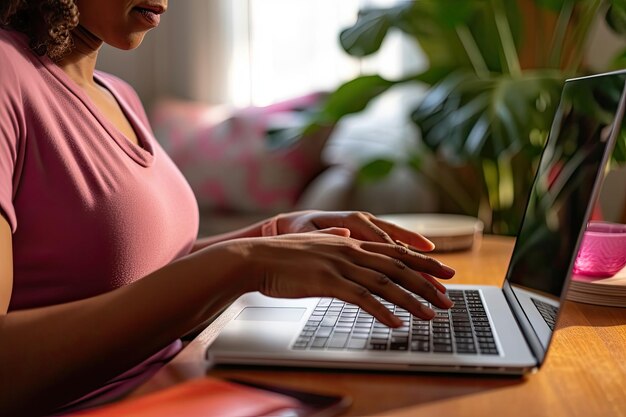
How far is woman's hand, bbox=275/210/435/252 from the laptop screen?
122mm

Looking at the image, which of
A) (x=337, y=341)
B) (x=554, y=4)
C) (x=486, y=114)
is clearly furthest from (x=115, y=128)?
(x=554, y=4)

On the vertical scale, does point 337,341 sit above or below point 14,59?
below

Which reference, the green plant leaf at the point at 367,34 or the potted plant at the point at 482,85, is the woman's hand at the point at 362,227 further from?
the green plant leaf at the point at 367,34

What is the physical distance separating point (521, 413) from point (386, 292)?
17 cm

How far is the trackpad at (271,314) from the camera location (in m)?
0.77

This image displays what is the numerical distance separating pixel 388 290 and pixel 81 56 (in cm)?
56

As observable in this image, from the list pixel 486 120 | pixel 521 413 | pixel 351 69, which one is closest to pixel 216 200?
pixel 351 69

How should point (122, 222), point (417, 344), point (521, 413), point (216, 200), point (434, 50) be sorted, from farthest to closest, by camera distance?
point (216, 200), point (434, 50), point (122, 222), point (417, 344), point (521, 413)

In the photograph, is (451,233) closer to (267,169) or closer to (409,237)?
(409,237)

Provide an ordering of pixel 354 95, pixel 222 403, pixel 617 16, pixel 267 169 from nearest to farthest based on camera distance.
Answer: pixel 222 403, pixel 617 16, pixel 354 95, pixel 267 169

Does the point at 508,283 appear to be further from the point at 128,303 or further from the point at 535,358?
the point at 128,303

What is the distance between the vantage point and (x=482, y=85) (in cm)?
165

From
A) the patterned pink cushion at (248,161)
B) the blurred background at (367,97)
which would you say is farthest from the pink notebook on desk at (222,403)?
the patterned pink cushion at (248,161)

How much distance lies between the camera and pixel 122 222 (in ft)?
2.80
